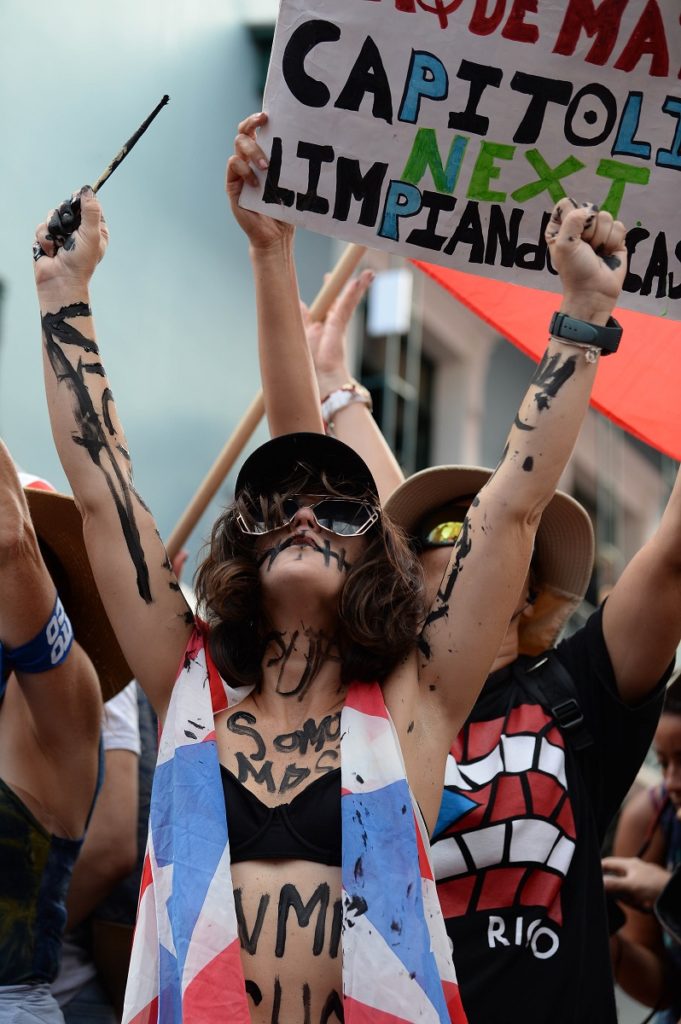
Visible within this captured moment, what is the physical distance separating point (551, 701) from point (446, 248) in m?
0.93

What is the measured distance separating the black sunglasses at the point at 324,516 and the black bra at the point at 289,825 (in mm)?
471

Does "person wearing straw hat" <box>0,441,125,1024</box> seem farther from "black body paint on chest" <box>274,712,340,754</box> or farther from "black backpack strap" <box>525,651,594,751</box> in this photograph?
"black backpack strap" <box>525,651,594,751</box>

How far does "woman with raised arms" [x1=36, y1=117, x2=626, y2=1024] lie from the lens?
2092 millimetres

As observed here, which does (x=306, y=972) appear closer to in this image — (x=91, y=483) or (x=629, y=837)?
(x=91, y=483)

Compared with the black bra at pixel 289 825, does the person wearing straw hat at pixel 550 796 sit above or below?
below

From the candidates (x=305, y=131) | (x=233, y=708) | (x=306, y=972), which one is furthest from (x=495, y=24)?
(x=306, y=972)

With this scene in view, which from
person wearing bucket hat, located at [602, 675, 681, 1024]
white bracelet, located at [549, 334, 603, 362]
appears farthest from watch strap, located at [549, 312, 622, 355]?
person wearing bucket hat, located at [602, 675, 681, 1024]

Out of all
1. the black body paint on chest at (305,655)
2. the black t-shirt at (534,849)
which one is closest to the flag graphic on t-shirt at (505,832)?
the black t-shirt at (534,849)

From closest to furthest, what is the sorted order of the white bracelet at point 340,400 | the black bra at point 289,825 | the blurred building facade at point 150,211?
1. the black bra at point 289,825
2. the white bracelet at point 340,400
3. the blurred building facade at point 150,211

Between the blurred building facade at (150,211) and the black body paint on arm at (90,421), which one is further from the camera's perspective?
the blurred building facade at (150,211)

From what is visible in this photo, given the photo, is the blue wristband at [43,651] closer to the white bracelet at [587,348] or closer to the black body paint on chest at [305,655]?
the black body paint on chest at [305,655]

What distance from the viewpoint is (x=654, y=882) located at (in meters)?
3.49

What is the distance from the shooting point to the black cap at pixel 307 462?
2.53 meters

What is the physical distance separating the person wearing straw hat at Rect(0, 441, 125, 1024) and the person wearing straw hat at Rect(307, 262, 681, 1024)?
28.5 inches
